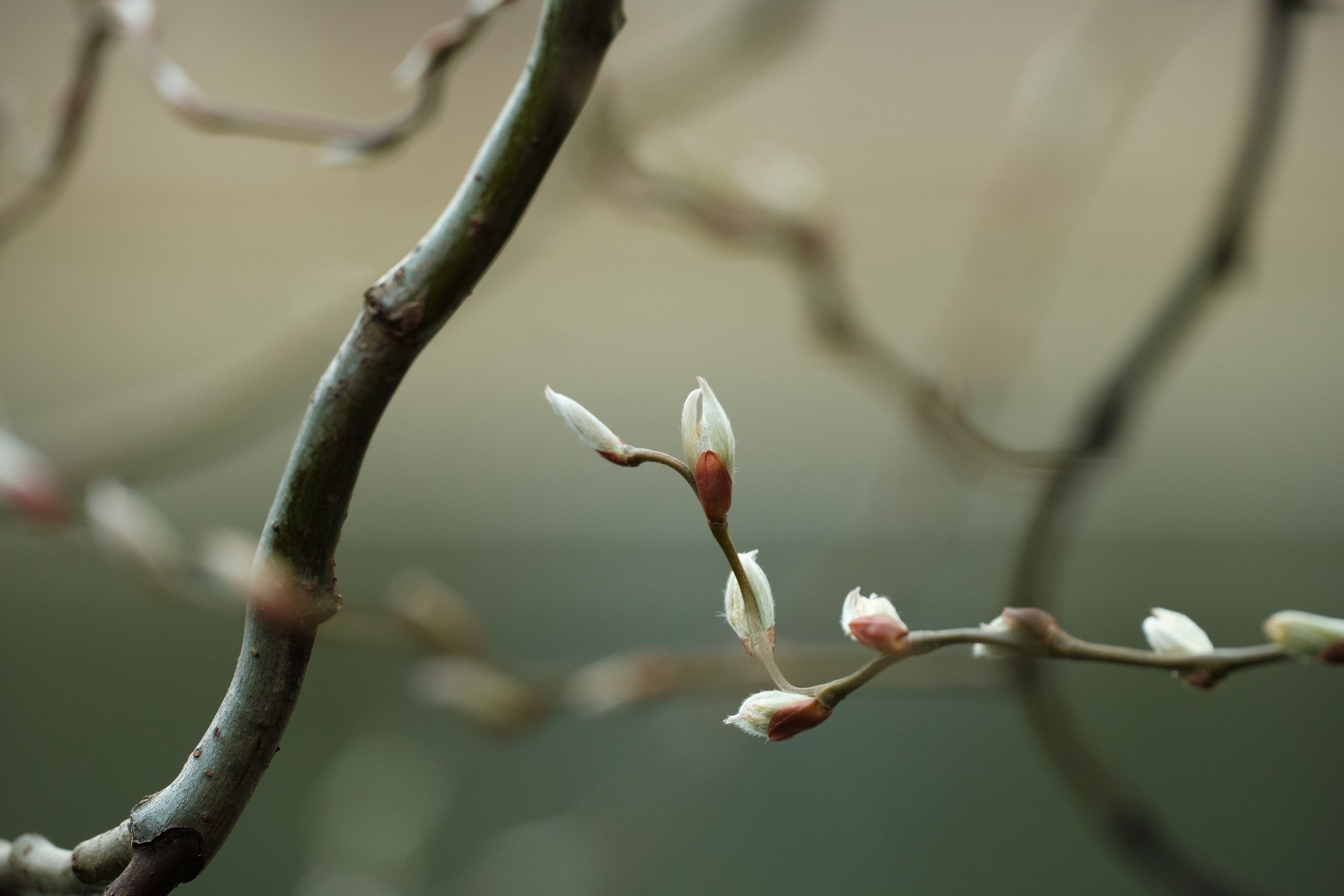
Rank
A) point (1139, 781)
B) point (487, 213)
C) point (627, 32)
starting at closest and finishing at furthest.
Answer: point (487, 213), point (1139, 781), point (627, 32)

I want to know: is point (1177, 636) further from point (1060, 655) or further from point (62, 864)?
point (62, 864)

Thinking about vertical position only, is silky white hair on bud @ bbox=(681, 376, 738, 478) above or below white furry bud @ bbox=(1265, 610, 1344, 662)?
above

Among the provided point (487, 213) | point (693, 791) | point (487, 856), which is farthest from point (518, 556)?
point (487, 213)

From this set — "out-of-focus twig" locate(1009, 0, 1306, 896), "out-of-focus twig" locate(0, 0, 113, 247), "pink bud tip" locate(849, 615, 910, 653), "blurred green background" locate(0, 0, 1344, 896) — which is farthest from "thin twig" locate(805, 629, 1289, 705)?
"blurred green background" locate(0, 0, 1344, 896)

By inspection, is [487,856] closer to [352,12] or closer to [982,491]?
[982,491]

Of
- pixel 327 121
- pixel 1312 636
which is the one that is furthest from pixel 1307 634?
pixel 327 121

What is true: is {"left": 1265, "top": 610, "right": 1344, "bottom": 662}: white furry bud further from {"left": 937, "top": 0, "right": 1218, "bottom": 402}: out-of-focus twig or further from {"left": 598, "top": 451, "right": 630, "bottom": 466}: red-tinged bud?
{"left": 937, "top": 0, "right": 1218, "bottom": 402}: out-of-focus twig
